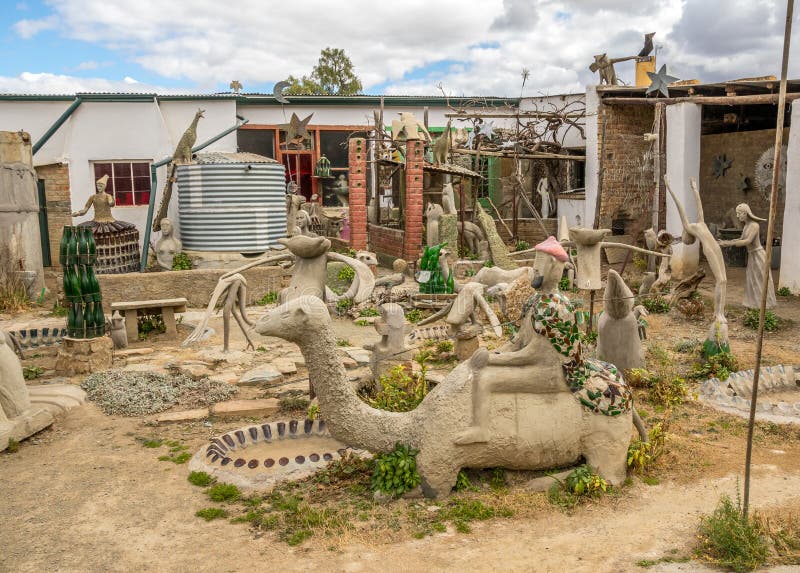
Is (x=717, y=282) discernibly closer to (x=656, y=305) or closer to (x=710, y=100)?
(x=656, y=305)

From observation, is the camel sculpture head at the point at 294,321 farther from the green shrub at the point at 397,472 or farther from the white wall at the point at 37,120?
the white wall at the point at 37,120

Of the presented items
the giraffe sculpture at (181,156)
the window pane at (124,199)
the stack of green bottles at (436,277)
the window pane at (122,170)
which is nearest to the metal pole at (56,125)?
the window pane at (122,170)

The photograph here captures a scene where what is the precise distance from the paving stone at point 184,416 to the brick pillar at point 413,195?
9.30 m

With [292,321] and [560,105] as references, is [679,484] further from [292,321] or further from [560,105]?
[560,105]

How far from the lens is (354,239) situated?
17.3 metres

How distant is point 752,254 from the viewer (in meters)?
11.5

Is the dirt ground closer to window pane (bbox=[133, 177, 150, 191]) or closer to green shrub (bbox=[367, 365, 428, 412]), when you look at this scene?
green shrub (bbox=[367, 365, 428, 412])

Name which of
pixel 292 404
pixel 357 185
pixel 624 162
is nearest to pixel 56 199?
pixel 357 185

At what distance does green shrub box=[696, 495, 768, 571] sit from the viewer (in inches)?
174

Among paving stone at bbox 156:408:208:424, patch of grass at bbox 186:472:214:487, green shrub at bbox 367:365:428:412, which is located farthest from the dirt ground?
green shrub at bbox 367:365:428:412

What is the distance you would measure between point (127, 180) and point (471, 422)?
1498 centimetres

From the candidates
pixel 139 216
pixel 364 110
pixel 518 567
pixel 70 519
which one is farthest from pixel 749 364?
pixel 364 110

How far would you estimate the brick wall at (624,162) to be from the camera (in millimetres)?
16828

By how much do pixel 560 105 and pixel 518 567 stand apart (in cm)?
2062
